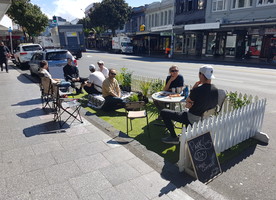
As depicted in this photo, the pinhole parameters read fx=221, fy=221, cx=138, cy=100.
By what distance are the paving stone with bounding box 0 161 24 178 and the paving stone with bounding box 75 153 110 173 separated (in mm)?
979

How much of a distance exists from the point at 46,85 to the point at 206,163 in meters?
5.27

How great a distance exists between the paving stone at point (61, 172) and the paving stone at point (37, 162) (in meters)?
Result: 0.18

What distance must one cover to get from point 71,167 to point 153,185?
1.51 m

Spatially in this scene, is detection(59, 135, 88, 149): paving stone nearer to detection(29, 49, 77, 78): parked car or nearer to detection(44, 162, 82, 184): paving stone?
detection(44, 162, 82, 184): paving stone

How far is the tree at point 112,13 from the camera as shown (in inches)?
2051

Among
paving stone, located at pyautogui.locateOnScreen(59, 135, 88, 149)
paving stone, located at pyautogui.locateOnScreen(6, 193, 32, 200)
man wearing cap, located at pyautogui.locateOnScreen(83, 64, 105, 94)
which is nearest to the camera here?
paving stone, located at pyautogui.locateOnScreen(6, 193, 32, 200)

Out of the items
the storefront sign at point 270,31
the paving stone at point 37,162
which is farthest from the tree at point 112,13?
the paving stone at point 37,162

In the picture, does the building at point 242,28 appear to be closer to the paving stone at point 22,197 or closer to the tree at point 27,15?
Result: the tree at point 27,15

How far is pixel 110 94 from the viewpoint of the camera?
6.95 meters

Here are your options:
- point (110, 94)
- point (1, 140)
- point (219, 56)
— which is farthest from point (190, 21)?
point (1, 140)

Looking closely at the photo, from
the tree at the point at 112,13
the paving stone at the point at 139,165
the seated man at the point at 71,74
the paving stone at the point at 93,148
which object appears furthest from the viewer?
the tree at the point at 112,13

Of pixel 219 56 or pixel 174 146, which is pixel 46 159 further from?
pixel 219 56

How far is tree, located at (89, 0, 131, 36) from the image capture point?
52094mm

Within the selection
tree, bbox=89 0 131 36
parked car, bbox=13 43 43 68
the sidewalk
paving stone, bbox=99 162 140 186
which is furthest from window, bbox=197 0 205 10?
paving stone, bbox=99 162 140 186
